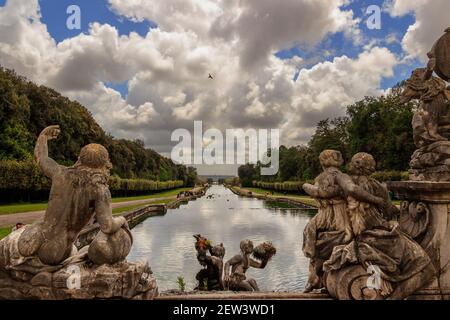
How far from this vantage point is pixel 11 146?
3309 centimetres

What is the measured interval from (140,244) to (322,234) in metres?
12.3

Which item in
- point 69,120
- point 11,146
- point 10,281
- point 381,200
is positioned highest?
point 69,120

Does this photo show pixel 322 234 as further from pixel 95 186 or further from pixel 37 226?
pixel 37 226

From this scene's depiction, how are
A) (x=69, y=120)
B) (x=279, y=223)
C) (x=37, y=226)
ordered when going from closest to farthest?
1. (x=37, y=226)
2. (x=279, y=223)
3. (x=69, y=120)

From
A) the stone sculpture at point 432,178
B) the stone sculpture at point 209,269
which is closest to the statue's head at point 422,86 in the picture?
the stone sculpture at point 432,178

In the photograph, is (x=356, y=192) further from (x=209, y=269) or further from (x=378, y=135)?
(x=378, y=135)

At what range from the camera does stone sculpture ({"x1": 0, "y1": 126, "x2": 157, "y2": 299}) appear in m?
3.96

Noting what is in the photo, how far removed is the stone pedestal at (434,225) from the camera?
438cm

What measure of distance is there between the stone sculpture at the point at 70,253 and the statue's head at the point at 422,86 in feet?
12.9

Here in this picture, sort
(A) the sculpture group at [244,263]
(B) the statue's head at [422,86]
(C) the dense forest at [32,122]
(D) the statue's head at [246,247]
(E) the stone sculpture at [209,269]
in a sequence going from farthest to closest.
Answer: (C) the dense forest at [32,122] → (E) the stone sculpture at [209,269] → (D) the statue's head at [246,247] → (A) the sculpture group at [244,263] → (B) the statue's head at [422,86]

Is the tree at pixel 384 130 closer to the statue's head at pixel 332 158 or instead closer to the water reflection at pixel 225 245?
the water reflection at pixel 225 245
